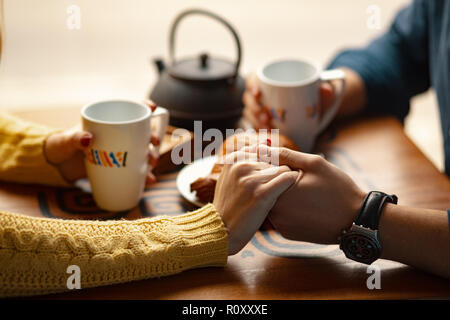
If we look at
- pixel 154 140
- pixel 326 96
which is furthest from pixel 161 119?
pixel 326 96

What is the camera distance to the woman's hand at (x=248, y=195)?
721 millimetres

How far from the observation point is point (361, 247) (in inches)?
28.2

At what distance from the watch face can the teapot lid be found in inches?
18.4

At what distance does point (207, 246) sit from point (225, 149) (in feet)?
0.69

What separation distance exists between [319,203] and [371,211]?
71mm

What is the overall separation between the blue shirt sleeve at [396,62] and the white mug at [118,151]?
584 millimetres

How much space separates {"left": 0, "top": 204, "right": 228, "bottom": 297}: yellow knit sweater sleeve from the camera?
66cm

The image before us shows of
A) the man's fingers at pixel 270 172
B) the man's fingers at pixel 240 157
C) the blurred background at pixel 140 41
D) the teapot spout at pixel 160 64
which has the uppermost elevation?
the teapot spout at pixel 160 64

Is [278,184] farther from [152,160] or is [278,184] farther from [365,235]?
[152,160]

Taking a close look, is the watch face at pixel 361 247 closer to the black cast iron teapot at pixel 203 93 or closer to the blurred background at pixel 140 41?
the black cast iron teapot at pixel 203 93

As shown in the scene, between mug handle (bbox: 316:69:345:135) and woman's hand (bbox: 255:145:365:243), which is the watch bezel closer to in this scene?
woman's hand (bbox: 255:145:365:243)

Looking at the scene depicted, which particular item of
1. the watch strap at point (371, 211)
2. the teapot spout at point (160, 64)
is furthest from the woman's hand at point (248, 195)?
the teapot spout at point (160, 64)
